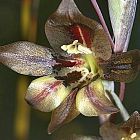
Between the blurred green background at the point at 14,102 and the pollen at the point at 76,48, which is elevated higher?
the pollen at the point at 76,48

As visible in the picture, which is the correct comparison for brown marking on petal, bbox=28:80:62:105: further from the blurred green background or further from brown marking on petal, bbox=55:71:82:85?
the blurred green background

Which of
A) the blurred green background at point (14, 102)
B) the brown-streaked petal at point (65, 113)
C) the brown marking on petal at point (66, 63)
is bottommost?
the blurred green background at point (14, 102)

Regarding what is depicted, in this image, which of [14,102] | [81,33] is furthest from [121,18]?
[14,102]

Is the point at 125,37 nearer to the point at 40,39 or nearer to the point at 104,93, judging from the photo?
the point at 104,93

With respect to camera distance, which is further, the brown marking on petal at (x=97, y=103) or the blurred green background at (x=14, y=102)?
the blurred green background at (x=14, y=102)

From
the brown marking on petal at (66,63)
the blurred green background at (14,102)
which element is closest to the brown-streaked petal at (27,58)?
the brown marking on petal at (66,63)

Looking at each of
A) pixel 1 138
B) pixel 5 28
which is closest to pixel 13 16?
pixel 5 28

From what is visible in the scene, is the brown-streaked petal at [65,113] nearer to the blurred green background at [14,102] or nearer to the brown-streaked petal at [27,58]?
the brown-streaked petal at [27,58]
